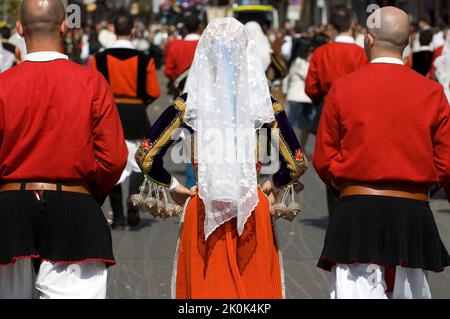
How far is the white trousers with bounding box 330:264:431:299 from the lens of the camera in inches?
209

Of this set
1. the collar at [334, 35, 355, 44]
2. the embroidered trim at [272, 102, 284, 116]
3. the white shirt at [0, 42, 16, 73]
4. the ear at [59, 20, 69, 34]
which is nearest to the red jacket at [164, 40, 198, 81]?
the collar at [334, 35, 355, 44]

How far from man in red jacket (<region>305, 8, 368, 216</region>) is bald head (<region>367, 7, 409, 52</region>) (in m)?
4.74

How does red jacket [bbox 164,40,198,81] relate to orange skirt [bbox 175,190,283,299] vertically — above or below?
below

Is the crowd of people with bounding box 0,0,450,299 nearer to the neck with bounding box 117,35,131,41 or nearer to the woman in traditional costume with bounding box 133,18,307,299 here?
the woman in traditional costume with bounding box 133,18,307,299

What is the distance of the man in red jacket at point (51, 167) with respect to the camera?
511cm

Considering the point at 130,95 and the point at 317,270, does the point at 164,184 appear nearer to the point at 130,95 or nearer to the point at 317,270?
the point at 317,270

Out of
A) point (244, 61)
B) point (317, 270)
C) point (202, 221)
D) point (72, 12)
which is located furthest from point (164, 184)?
point (317, 270)

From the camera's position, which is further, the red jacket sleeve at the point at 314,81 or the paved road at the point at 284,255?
the red jacket sleeve at the point at 314,81

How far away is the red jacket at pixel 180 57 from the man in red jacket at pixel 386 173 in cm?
663

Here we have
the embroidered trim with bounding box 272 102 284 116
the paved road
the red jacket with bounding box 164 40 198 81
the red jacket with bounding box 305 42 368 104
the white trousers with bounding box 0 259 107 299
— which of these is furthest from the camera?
the red jacket with bounding box 164 40 198 81

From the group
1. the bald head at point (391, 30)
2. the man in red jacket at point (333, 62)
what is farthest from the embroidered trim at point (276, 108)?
the man in red jacket at point (333, 62)

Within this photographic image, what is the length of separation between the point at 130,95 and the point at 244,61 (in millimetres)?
4965

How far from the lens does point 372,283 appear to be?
5.35 m

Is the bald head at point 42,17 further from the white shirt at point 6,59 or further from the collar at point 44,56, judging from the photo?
the white shirt at point 6,59
